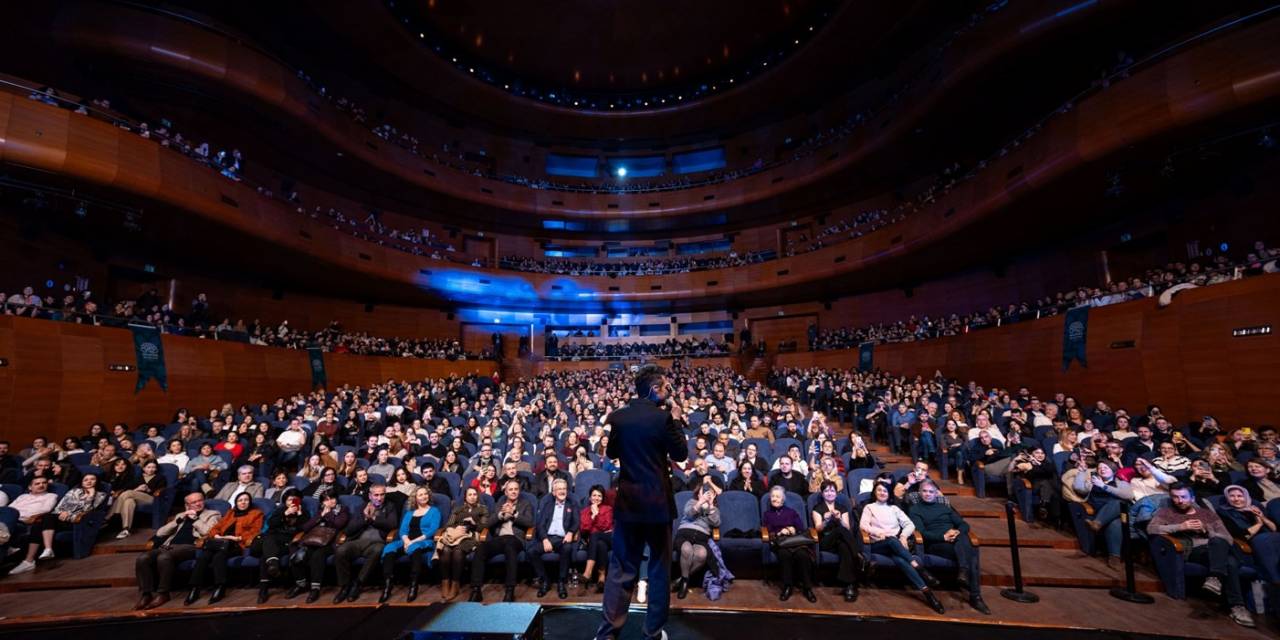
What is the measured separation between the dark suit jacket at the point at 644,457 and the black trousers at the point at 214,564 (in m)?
4.25

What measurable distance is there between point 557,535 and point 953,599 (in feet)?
11.3

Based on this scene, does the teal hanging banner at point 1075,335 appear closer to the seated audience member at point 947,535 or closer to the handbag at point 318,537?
the seated audience member at point 947,535

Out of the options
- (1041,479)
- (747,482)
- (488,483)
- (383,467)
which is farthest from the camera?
(383,467)

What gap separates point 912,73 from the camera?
59.6ft

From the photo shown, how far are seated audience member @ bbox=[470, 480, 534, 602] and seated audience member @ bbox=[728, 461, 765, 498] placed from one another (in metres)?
2.14

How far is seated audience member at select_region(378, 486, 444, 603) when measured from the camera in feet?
15.0

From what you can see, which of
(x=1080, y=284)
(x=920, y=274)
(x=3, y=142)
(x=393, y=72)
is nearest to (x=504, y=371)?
(x=393, y=72)

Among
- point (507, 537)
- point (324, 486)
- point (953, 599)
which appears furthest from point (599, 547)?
point (324, 486)

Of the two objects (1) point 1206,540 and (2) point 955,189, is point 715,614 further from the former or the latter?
(2) point 955,189

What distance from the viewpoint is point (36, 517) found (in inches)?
208

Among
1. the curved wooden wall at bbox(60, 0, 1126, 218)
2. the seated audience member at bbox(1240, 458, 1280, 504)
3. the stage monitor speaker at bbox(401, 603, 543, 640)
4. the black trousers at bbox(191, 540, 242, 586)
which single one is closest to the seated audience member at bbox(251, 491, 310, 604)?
the black trousers at bbox(191, 540, 242, 586)

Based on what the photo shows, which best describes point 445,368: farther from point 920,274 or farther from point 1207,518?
point 1207,518

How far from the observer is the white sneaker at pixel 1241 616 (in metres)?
3.58

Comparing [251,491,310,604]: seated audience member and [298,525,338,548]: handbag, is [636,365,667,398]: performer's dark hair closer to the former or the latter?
[298,525,338,548]: handbag
